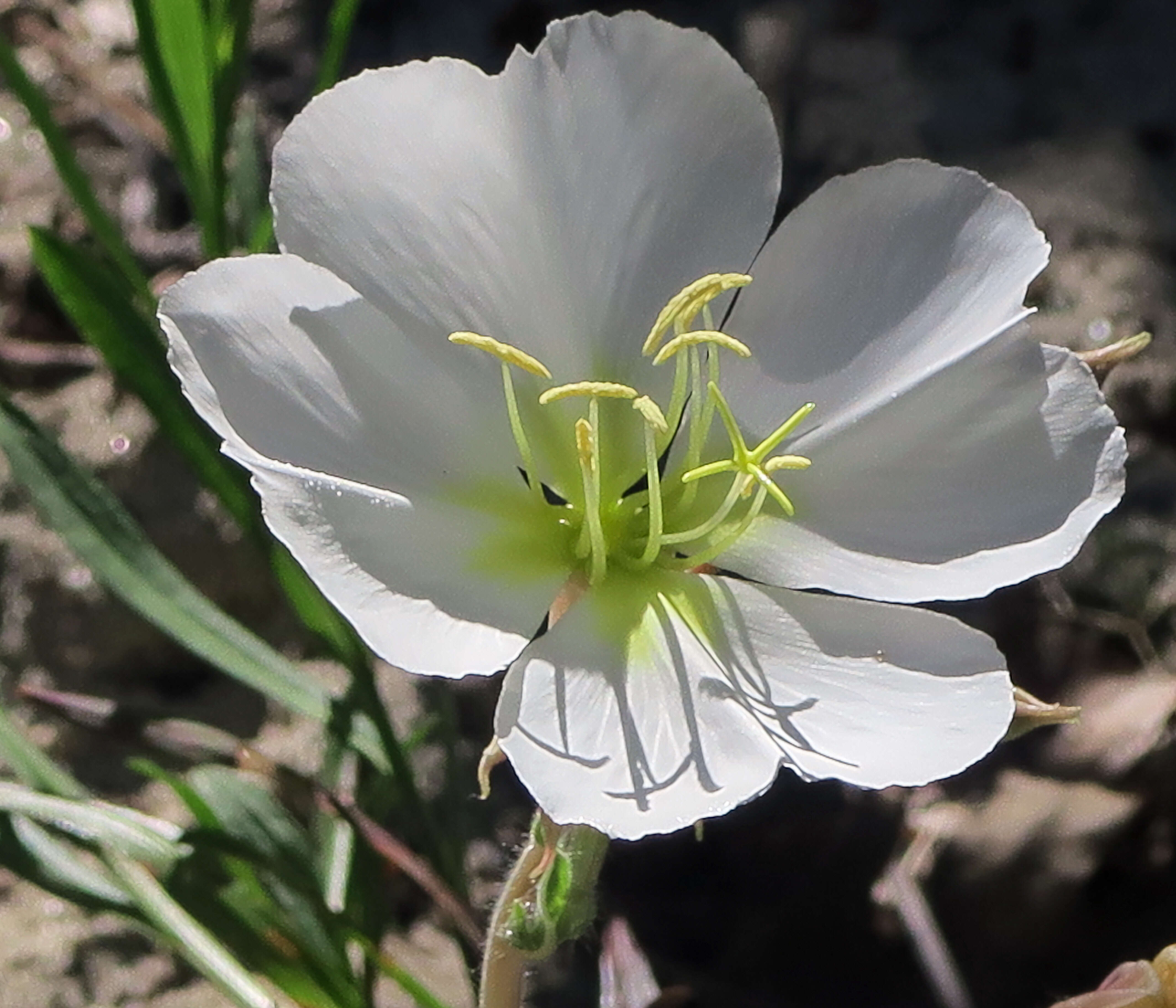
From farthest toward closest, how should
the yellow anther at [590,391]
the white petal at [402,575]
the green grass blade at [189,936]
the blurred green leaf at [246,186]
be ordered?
the blurred green leaf at [246,186]
the green grass blade at [189,936]
the yellow anther at [590,391]
the white petal at [402,575]

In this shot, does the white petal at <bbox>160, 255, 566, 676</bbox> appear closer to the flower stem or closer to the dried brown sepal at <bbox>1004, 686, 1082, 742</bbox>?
the flower stem

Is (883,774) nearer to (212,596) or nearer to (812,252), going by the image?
(812,252)

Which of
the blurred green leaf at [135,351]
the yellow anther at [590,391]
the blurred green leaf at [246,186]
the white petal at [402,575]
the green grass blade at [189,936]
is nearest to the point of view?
the white petal at [402,575]

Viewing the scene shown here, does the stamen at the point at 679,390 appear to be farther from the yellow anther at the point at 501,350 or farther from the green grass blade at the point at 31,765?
the green grass blade at the point at 31,765

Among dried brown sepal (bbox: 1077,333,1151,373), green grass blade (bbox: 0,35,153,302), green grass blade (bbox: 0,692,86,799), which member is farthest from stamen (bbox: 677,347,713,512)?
green grass blade (bbox: 0,692,86,799)

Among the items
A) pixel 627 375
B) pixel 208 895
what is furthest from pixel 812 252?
pixel 208 895

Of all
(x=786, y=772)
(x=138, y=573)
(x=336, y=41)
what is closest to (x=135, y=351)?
(x=138, y=573)

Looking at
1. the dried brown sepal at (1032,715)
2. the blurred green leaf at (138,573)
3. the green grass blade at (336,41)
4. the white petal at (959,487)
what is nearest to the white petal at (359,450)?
the white petal at (959,487)
